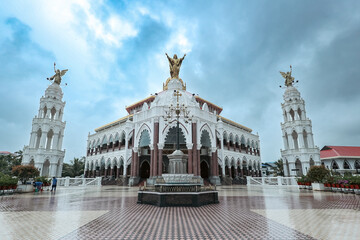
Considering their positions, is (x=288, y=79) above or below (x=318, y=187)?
above

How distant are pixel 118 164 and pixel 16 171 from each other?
55.6 ft

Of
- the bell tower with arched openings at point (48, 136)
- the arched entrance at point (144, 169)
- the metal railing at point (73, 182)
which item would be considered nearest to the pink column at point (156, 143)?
the arched entrance at point (144, 169)

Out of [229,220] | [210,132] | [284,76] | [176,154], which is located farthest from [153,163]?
[284,76]

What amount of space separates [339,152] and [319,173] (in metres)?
31.8

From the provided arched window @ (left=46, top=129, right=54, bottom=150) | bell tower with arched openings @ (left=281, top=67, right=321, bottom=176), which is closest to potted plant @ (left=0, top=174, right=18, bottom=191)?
arched window @ (left=46, top=129, right=54, bottom=150)

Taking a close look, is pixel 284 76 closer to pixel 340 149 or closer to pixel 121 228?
pixel 340 149

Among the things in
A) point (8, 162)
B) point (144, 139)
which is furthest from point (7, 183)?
point (8, 162)

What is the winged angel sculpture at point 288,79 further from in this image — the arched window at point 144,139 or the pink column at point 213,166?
the arched window at point 144,139

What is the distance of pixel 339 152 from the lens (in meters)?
42.6

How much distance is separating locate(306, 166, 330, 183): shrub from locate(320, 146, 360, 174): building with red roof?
27.3m

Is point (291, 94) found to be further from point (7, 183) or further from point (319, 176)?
point (7, 183)

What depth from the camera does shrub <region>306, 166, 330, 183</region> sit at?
62.0 ft

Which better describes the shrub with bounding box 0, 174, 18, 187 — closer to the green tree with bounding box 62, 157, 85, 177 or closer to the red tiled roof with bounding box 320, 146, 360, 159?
the green tree with bounding box 62, 157, 85, 177

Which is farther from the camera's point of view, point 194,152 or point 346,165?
point 346,165
